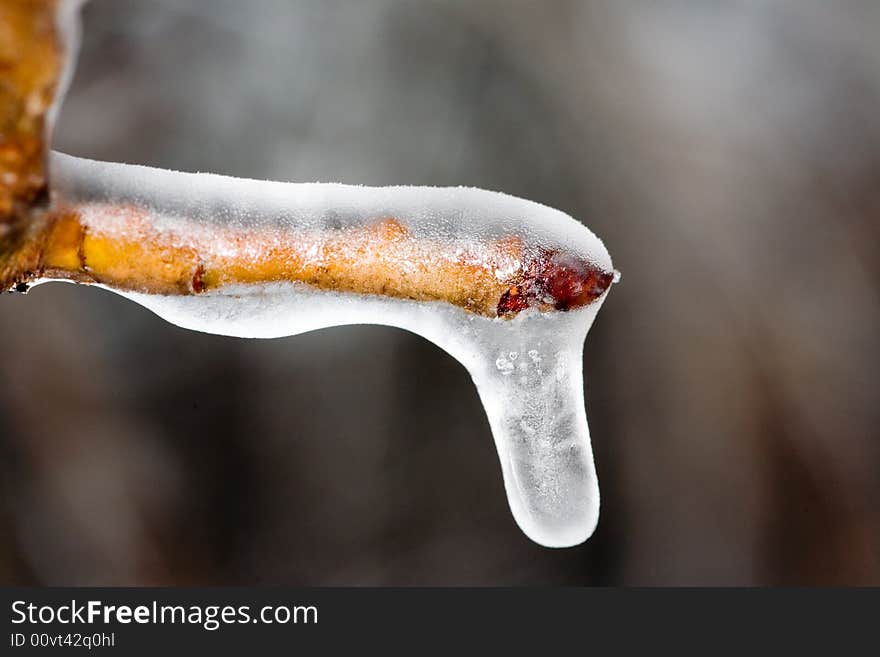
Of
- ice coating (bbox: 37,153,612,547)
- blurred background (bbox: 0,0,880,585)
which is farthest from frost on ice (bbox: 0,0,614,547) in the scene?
blurred background (bbox: 0,0,880,585)

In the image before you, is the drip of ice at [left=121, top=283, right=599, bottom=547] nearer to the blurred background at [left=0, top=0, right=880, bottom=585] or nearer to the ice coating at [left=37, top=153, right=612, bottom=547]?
the ice coating at [left=37, top=153, right=612, bottom=547]

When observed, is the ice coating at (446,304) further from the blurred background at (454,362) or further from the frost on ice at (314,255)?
the blurred background at (454,362)

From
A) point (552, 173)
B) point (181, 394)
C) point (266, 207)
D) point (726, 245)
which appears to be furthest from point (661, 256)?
point (266, 207)

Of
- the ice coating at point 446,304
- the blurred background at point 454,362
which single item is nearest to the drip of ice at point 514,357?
the ice coating at point 446,304

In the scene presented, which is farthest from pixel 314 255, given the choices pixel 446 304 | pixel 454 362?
pixel 454 362

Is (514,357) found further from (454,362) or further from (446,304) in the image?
(454,362)
